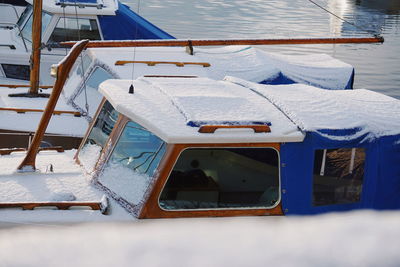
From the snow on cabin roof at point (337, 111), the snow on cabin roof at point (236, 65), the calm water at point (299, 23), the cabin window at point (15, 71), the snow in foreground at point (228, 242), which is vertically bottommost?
the calm water at point (299, 23)

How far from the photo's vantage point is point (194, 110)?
704 cm

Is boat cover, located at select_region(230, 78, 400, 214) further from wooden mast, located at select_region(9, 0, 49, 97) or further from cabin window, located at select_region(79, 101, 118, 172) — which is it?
wooden mast, located at select_region(9, 0, 49, 97)

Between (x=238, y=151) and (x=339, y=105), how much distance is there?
1.56 meters

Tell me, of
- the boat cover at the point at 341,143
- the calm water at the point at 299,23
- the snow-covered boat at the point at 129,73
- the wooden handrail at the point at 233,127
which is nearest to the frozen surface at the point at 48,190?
the wooden handrail at the point at 233,127

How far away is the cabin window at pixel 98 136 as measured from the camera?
25.5 feet

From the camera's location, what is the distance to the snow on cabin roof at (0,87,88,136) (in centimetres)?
1121

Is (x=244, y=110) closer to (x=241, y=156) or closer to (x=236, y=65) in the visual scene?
(x=241, y=156)

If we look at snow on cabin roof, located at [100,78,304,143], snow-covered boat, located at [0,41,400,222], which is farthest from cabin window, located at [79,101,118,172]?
A: snow on cabin roof, located at [100,78,304,143]

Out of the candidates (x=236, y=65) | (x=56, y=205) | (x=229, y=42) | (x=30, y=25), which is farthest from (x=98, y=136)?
(x=30, y=25)

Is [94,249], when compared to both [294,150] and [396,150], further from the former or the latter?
[396,150]

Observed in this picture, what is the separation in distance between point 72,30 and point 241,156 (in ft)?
32.2

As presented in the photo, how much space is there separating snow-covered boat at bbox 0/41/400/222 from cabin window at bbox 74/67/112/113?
14.0ft

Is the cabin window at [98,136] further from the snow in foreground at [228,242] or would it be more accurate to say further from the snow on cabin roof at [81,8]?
the snow on cabin roof at [81,8]

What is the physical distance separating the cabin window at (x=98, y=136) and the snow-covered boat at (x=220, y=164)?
0.21 ft
